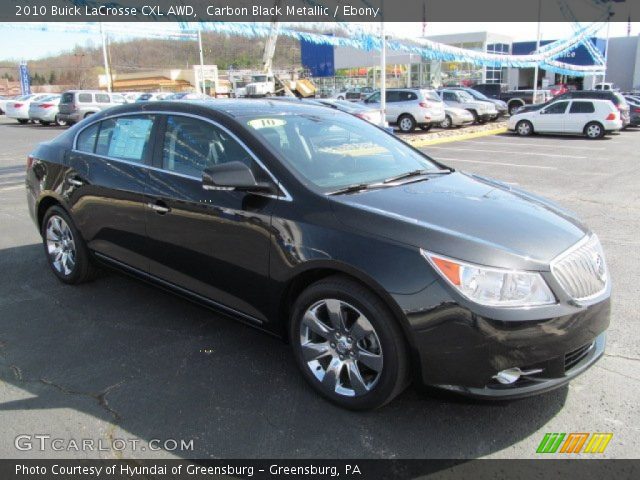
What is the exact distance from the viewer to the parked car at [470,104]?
1005 inches

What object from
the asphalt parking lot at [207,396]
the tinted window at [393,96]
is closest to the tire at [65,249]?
the asphalt parking lot at [207,396]

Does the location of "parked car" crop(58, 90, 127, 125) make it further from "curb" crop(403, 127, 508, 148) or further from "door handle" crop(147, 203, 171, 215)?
"door handle" crop(147, 203, 171, 215)

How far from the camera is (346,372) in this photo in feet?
10.3

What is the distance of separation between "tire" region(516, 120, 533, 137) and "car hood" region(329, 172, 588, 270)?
19.3 m

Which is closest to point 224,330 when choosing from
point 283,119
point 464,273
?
point 283,119

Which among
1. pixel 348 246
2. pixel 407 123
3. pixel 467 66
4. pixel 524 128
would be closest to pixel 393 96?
pixel 407 123

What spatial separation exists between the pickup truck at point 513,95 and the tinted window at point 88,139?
3000cm

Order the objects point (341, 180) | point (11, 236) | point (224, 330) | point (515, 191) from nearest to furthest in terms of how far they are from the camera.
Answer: point (341, 180)
point (515, 191)
point (224, 330)
point (11, 236)

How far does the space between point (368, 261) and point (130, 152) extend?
241 centimetres

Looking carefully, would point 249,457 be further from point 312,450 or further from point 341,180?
point 341,180

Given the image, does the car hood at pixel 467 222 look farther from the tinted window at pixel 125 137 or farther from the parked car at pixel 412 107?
the parked car at pixel 412 107

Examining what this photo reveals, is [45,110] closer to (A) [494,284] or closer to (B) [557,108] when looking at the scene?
(B) [557,108]

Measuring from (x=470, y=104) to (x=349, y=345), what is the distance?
24.6 metres

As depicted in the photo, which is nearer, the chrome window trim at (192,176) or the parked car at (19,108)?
the chrome window trim at (192,176)
